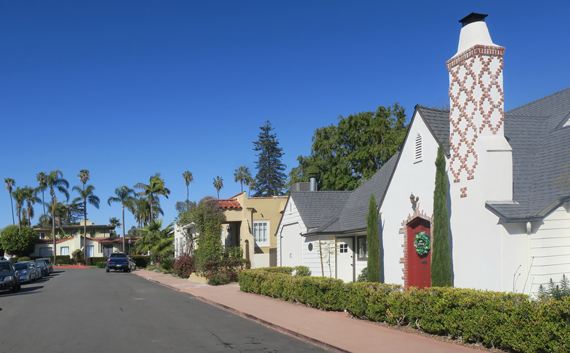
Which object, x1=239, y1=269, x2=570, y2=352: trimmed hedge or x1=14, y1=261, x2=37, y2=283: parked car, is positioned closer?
x1=239, y1=269, x2=570, y2=352: trimmed hedge

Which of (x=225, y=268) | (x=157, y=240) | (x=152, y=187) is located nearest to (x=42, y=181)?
(x=152, y=187)

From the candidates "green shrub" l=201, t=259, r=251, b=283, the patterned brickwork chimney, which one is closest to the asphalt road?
the patterned brickwork chimney

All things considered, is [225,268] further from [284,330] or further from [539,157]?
[539,157]

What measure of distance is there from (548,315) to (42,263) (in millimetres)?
42195

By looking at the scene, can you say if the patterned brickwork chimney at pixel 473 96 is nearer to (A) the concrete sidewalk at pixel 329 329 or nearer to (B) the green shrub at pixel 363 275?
(A) the concrete sidewalk at pixel 329 329

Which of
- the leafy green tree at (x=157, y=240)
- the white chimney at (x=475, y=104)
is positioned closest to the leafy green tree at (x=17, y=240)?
the leafy green tree at (x=157, y=240)

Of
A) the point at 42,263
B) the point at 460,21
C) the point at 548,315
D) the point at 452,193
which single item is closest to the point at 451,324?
the point at 548,315

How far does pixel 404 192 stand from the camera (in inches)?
605

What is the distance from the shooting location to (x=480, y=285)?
38.6 ft

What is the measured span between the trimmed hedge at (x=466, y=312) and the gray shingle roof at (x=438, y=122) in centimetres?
449

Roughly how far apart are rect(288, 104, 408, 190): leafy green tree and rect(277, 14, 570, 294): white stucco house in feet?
64.3

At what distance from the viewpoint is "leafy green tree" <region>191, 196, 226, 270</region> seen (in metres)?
27.4

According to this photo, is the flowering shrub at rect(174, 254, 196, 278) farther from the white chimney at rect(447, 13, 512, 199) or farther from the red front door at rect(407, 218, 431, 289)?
the white chimney at rect(447, 13, 512, 199)

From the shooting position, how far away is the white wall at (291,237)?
78.3 ft
